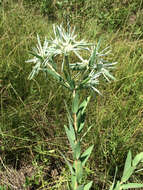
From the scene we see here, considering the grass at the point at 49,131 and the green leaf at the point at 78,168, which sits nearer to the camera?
the green leaf at the point at 78,168

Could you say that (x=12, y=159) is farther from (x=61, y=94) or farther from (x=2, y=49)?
(x=2, y=49)

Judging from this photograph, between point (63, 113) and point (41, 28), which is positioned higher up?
point (41, 28)

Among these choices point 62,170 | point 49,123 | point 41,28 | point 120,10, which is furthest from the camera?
point 120,10

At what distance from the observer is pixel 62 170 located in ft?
4.46

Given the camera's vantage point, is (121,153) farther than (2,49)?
No

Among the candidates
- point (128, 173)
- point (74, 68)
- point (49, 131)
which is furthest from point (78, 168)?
→ point (49, 131)

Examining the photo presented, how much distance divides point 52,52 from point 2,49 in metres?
1.22

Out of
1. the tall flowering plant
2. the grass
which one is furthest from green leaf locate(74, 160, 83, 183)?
the grass

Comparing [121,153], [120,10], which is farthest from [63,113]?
[120,10]

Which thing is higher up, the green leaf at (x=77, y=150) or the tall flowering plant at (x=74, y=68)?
the tall flowering plant at (x=74, y=68)

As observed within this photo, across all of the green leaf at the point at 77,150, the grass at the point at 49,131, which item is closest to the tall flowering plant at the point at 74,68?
the green leaf at the point at 77,150

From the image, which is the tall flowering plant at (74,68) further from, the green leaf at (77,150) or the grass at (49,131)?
the grass at (49,131)

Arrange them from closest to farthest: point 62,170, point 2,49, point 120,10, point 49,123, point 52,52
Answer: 1. point 52,52
2. point 62,170
3. point 49,123
4. point 2,49
5. point 120,10

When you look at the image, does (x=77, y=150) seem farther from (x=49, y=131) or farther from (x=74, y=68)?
(x=49, y=131)
